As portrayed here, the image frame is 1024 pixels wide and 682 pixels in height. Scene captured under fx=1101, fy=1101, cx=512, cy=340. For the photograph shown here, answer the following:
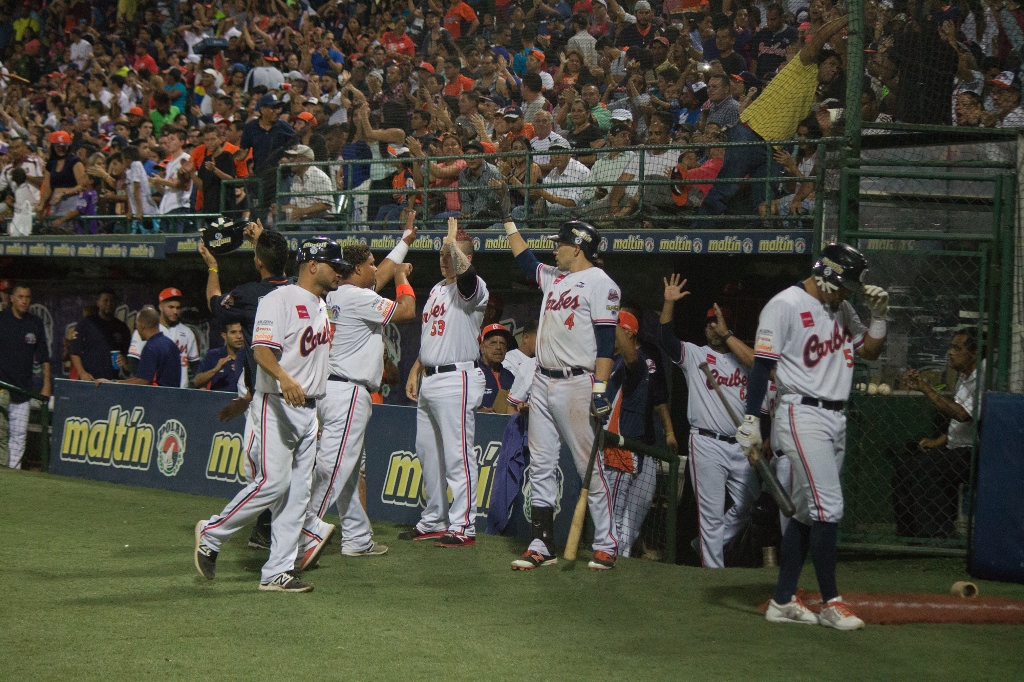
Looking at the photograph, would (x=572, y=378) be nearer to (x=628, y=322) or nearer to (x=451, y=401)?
(x=451, y=401)

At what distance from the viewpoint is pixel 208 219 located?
13.0 m

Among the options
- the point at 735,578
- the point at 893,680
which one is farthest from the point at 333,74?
the point at 893,680

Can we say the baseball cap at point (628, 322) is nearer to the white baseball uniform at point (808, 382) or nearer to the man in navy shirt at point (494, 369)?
the man in navy shirt at point (494, 369)

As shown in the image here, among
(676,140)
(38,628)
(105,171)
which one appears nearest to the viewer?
(38,628)

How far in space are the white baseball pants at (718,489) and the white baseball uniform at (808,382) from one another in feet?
6.35

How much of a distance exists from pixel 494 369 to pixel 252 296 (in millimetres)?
2801

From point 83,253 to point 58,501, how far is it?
205 inches

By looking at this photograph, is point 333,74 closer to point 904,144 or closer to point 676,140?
point 676,140

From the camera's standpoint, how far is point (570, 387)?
21.4 ft

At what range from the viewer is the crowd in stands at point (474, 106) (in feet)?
25.1

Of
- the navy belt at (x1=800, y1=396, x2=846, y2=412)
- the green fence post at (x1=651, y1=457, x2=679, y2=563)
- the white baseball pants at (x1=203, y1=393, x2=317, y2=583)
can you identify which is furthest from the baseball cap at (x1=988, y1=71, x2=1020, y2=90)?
the white baseball pants at (x1=203, y1=393, x2=317, y2=583)

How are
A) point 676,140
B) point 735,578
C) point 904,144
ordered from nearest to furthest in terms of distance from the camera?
point 735,578
point 904,144
point 676,140

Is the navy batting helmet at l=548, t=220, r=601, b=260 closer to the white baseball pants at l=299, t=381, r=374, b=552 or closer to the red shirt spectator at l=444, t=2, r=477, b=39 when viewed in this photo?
the white baseball pants at l=299, t=381, r=374, b=552

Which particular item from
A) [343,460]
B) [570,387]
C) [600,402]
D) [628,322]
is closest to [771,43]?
[628,322]
